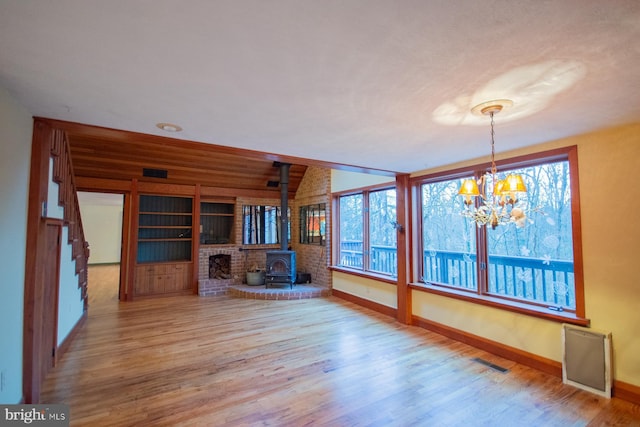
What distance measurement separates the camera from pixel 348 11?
1.21 m

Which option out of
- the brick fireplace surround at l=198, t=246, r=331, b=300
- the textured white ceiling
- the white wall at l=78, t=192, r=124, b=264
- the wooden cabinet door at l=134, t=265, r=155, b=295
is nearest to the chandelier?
the textured white ceiling

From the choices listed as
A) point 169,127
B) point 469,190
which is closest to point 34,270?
point 169,127

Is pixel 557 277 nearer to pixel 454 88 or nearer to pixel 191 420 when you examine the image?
pixel 454 88

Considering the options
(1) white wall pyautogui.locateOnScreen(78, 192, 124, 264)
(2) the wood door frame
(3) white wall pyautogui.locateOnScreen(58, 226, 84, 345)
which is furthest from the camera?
(1) white wall pyautogui.locateOnScreen(78, 192, 124, 264)

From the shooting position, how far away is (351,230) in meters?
6.35

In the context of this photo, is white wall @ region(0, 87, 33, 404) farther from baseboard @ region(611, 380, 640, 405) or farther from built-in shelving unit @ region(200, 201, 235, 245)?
built-in shelving unit @ region(200, 201, 235, 245)

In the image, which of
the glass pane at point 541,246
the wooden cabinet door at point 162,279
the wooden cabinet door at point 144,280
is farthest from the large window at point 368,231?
the wooden cabinet door at point 144,280

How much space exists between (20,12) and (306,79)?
128cm

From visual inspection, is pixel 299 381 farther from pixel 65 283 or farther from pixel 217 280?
pixel 217 280

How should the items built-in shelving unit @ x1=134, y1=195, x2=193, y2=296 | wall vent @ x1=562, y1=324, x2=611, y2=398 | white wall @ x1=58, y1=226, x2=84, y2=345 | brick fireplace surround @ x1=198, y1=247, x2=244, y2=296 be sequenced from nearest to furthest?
wall vent @ x1=562, y1=324, x2=611, y2=398
white wall @ x1=58, y1=226, x2=84, y2=345
built-in shelving unit @ x1=134, y1=195, x2=193, y2=296
brick fireplace surround @ x1=198, y1=247, x2=244, y2=296

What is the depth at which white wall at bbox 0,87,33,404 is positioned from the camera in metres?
1.93

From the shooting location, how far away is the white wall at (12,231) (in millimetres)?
1927

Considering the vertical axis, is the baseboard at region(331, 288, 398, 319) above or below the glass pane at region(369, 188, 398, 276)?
below

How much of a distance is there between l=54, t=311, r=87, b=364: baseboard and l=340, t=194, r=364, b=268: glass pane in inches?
181
